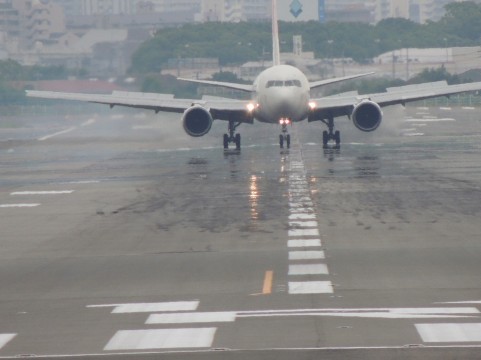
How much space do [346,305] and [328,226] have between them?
35.2 feet

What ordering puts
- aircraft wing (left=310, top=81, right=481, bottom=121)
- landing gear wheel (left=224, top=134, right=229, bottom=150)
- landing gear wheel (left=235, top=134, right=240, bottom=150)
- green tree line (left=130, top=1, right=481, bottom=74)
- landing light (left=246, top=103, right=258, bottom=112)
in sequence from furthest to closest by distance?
green tree line (left=130, top=1, right=481, bottom=74) → landing gear wheel (left=224, top=134, right=229, bottom=150) → landing gear wheel (left=235, top=134, right=240, bottom=150) → landing light (left=246, top=103, right=258, bottom=112) → aircraft wing (left=310, top=81, right=481, bottom=121)

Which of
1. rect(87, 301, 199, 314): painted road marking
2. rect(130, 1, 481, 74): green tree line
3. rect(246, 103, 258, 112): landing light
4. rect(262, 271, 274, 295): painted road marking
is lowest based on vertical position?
rect(262, 271, 274, 295): painted road marking

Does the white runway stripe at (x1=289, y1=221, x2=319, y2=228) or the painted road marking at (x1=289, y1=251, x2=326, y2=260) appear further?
the white runway stripe at (x1=289, y1=221, x2=319, y2=228)

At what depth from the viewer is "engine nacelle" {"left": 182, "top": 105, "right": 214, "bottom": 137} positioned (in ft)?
193

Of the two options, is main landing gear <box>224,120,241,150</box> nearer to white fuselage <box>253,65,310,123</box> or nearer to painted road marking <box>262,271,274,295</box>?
white fuselage <box>253,65,310,123</box>

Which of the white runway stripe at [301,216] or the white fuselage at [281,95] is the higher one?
the white fuselage at [281,95]

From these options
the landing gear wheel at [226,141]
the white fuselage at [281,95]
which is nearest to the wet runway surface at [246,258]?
the white fuselage at [281,95]

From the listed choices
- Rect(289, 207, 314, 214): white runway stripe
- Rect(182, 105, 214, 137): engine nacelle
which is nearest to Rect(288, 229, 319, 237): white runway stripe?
Rect(289, 207, 314, 214): white runway stripe

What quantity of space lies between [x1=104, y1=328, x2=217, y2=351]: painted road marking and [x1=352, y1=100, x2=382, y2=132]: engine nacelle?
142ft

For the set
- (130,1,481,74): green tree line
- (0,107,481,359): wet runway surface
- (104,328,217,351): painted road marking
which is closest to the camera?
(104,328,217,351): painted road marking

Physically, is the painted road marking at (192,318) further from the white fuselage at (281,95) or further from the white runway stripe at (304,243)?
the white fuselage at (281,95)

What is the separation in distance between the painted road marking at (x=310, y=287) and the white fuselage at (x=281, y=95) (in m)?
37.5

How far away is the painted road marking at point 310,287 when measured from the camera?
64.7 feet

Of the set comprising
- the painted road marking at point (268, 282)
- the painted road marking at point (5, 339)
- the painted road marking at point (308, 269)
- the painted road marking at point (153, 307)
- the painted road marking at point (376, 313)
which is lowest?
the painted road marking at point (308, 269)
